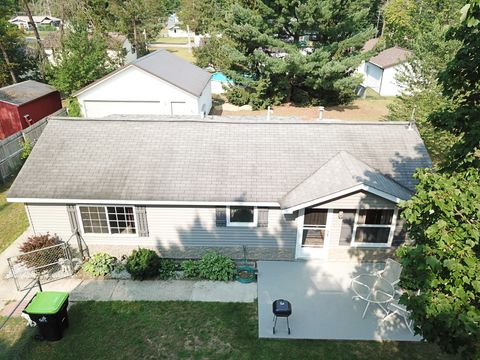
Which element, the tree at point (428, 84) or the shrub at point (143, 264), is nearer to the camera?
the shrub at point (143, 264)

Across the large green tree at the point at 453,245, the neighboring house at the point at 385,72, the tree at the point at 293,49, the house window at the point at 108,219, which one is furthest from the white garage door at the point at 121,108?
the neighboring house at the point at 385,72

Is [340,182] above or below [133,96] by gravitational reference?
above

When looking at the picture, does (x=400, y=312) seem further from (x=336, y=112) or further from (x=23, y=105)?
(x=336, y=112)

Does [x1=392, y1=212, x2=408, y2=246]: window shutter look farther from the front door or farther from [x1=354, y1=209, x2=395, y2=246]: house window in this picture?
the front door

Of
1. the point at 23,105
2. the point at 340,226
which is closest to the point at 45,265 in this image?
the point at 340,226

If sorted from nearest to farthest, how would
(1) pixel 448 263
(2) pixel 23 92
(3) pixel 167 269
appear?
(1) pixel 448 263 → (3) pixel 167 269 → (2) pixel 23 92

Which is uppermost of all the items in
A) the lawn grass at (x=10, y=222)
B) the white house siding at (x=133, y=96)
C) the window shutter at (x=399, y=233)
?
the white house siding at (x=133, y=96)

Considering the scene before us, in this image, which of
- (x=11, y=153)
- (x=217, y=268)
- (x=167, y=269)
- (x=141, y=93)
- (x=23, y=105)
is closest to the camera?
(x=217, y=268)

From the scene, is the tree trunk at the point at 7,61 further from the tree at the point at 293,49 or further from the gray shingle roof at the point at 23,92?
the tree at the point at 293,49
